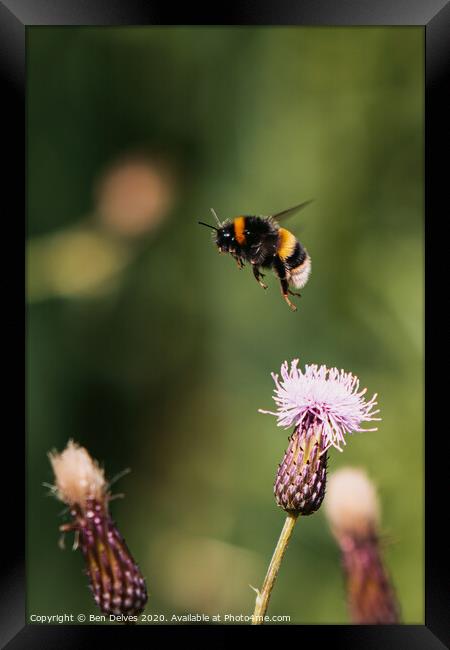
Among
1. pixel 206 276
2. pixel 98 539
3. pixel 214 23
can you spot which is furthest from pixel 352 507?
pixel 214 23

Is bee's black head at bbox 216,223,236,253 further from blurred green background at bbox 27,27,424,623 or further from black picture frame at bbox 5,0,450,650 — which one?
blurred green background at bbox 27,27,424,623

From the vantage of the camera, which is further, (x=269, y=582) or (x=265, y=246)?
(x=265, y=246)

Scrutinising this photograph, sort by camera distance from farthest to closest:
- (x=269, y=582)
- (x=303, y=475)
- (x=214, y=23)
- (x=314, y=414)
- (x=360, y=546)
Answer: (x=360, y=546), (x=214, y=23), (x=314, y=414), (x=303, y=475), (x=269, y=582)

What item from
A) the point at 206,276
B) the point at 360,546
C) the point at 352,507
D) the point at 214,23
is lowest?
the point at 360,546

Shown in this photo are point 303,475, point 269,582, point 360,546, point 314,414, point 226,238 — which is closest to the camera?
point 269,582

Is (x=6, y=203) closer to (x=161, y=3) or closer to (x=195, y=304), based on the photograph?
(x=161, y=3)

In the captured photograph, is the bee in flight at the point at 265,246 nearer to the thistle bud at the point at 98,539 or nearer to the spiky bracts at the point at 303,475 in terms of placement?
the spiky bracts at the point at 303,475

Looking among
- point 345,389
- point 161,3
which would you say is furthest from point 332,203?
point 345,389

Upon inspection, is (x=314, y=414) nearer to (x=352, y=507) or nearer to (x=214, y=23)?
(x=352, y=507)
